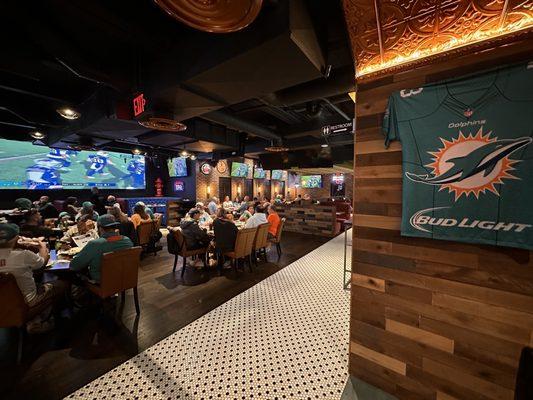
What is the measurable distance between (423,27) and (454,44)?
0.25 meters

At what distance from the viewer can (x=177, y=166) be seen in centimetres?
1027

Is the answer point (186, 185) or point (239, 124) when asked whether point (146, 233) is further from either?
point (186, 185)

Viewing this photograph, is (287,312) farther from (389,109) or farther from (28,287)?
(28,287)

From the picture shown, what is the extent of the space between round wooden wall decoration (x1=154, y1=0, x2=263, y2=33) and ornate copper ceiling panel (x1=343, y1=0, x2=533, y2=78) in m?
0.79

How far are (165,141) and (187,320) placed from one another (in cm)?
605

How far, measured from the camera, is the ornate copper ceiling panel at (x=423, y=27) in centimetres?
130

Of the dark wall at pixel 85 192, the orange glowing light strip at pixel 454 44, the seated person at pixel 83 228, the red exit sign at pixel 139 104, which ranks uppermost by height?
the red exit sign at pixel 139 104

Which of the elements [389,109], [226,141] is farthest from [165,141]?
[389,109]

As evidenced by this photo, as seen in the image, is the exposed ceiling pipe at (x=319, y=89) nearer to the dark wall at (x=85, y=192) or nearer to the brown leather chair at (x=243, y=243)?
the brown leather chair at (x=243, y=243)

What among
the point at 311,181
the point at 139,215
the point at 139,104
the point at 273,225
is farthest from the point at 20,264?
the point at 311,181

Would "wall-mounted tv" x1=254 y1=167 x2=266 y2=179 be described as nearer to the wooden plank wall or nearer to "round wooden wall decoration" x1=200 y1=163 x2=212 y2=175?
"round wooden wall decoration" x1=200 y1=163 x2=212 y2=175

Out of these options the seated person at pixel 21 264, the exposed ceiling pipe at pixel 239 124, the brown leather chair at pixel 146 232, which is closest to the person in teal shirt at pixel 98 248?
the seated person at pixel 21 264

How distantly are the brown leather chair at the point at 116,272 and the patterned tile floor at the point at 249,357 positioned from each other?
94cm

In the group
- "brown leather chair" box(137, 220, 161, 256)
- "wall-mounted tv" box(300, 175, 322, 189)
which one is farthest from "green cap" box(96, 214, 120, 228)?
"wall-mounted tv" box(300, 175, 322, 189)
